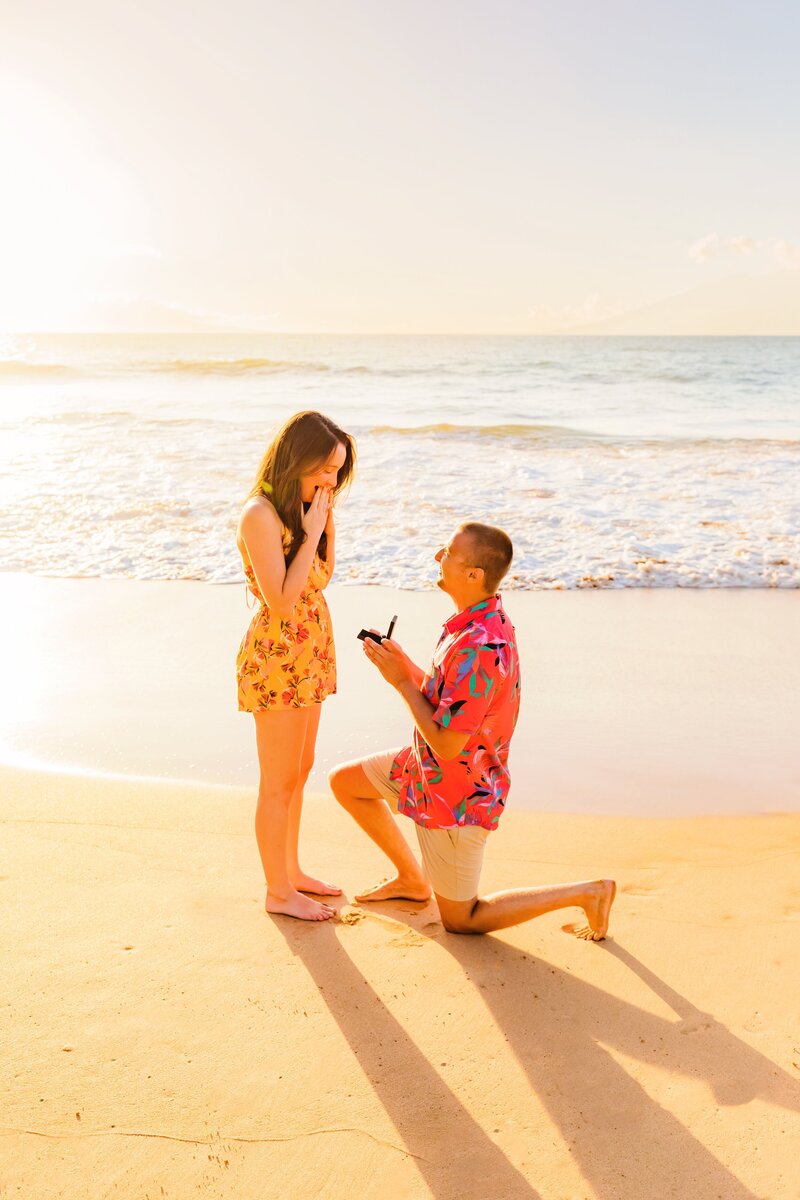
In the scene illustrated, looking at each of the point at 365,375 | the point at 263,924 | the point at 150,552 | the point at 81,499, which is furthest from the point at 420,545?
the point at 365,375

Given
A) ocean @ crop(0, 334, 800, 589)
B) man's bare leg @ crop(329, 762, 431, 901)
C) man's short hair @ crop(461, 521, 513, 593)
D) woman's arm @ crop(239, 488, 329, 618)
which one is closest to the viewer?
man's short hair @ crop(461, 521, 513, 593)

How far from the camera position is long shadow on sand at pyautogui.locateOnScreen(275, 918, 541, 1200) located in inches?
93.4

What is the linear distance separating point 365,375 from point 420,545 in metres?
30.6

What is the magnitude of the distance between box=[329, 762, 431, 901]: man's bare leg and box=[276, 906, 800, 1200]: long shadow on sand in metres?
0.27

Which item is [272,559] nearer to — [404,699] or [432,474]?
[404,699]

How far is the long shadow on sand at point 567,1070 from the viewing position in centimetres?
239

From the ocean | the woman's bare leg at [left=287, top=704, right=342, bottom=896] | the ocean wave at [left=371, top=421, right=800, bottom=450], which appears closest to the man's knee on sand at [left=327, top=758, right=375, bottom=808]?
the woman's bare leg at [left=287, top=704, right=342, bottom=896]

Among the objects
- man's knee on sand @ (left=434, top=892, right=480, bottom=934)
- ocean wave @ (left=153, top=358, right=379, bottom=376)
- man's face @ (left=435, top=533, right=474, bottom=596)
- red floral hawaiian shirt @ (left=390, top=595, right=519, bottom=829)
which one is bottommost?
man's knee on sand @ (left=434, top=892, right=480, bottom=934)

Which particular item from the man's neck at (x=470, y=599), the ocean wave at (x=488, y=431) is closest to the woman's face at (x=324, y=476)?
the man's neck at (x=470, y=599)

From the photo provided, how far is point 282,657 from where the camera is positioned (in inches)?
139

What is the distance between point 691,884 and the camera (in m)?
3.81

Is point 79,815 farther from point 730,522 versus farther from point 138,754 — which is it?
point 730,522

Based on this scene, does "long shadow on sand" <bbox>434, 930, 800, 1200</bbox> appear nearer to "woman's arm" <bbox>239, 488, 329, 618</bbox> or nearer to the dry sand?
the dry sand

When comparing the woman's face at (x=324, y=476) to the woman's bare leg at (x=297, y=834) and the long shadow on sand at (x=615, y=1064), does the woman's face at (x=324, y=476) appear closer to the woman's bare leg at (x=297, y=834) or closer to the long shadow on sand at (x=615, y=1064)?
the woman's bare leg at (x=297, y=834)
